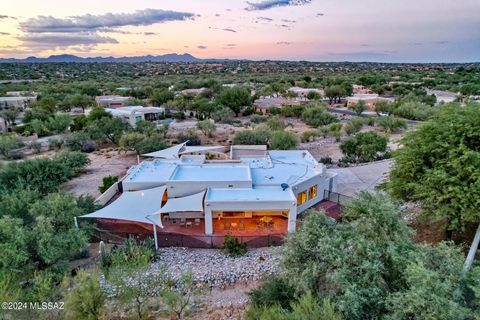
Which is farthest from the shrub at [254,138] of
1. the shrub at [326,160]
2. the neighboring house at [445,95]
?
the neighboring house at [445,95]

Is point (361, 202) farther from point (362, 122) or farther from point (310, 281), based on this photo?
point (362, 122)

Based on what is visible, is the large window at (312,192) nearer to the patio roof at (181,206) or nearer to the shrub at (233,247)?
the shrub at (233,247)

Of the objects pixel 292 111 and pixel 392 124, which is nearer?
pixel 392 124

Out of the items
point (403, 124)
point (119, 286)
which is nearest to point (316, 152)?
point (403, 124)

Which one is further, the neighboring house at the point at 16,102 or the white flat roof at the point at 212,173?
the neighboring house at the point at 16,102

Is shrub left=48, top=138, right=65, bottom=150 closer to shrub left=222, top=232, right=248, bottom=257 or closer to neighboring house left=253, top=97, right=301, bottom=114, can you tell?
shrub left=222, top=232, right=248, bottom=257

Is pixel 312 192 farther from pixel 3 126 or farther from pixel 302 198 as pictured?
pixel 3 126

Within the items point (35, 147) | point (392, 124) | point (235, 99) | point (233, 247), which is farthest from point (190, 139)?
point (392, 124)
